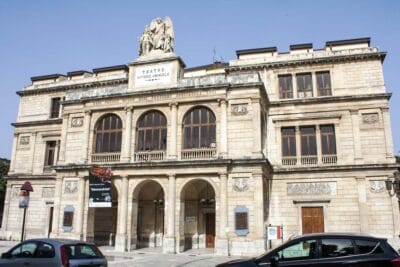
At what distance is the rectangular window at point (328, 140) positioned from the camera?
1009 inches

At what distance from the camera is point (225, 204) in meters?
21.8

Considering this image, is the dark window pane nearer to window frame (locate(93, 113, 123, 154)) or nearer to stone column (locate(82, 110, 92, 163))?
window frame (locate(93, 113, 123, 154))

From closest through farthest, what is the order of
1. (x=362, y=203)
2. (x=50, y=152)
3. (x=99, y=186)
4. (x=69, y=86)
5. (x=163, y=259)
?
(x=163, y=259) < (x=99, y=186) < (x=362, y=203) < (x=69, y=86) < (x=50, y=152)

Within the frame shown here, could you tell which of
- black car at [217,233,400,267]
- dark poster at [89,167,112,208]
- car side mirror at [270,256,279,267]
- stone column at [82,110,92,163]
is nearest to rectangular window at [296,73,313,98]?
dark poster at [89,167,112,208]

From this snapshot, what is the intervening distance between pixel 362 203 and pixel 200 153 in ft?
36.7

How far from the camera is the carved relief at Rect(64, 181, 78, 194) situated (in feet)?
82.6

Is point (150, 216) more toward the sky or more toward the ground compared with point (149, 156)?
more toward the ground

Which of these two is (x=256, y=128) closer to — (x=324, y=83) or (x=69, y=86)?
(x=324, y=83)

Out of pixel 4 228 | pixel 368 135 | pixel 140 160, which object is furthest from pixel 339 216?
pixel 4 228

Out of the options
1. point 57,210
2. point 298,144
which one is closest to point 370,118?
point 298,144

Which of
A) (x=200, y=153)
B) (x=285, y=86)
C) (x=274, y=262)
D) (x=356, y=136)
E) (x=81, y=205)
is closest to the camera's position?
(x=274, y=262)

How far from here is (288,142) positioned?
26.5m

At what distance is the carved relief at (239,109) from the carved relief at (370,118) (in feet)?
28.8

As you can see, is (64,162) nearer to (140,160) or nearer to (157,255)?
(140,160)
